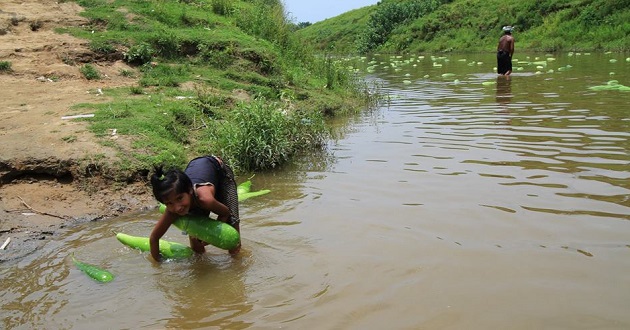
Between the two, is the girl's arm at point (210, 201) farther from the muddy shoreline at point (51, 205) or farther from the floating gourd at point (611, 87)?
the floating gourd at point (611, 87)

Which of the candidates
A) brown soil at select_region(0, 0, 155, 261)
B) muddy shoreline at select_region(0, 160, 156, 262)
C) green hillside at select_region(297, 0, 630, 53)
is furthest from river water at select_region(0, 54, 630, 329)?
green hillside at select_region(297, 0, 630, 53)

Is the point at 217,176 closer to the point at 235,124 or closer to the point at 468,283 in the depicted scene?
the point at 468,283

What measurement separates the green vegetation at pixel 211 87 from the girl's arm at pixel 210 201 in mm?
2166

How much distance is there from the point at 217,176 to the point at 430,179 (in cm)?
228

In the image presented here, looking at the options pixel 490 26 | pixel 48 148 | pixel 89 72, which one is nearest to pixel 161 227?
pixel 48 148

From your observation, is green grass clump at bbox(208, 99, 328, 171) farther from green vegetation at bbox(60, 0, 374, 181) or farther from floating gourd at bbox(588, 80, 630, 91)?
floating gourd at bbox(588, 80, 630, 91)

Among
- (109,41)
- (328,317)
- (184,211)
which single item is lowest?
(328,317)

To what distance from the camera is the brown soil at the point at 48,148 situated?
5.05m

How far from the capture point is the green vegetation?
6.45 metres

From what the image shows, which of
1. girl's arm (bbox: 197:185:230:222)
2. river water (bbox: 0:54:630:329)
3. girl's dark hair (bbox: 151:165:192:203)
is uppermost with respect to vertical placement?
girl's dark hair (bbox: 151:165:192:203)

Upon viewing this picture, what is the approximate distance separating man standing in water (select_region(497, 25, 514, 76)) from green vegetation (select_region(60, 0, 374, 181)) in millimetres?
4023

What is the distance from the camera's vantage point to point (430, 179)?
18.0ft

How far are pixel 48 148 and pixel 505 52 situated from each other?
11.3m

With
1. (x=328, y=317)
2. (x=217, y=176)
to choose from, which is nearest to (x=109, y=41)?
(x=217, y=176)
